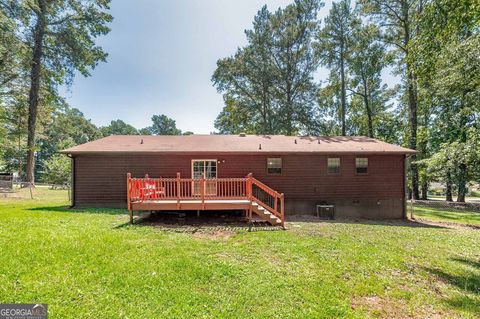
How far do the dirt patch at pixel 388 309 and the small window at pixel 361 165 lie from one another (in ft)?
30.3

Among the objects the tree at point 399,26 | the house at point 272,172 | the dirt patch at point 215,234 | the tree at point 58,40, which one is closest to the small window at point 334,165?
the house at point 272,172

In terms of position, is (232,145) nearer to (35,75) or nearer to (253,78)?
(253,78)

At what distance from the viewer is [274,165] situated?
40.2ft

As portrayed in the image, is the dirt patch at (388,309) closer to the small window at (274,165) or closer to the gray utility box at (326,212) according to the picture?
the gray utility box at (326,212)

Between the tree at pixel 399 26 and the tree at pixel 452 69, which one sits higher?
the tree at pixel 399 26

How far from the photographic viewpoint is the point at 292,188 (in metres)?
12.1

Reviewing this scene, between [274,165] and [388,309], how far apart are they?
881cm

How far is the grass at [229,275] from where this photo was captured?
138 inches

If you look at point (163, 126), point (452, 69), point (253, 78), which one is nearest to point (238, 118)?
point (253, 78)

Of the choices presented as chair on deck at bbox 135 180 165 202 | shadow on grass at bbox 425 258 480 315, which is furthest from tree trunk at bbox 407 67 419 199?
chair on deck at bbox 135 180 165 202

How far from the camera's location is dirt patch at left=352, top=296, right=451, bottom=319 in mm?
3547

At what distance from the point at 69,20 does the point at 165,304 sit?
75.7ft

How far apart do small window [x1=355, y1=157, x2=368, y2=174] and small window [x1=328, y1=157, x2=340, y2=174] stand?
37.5 inches

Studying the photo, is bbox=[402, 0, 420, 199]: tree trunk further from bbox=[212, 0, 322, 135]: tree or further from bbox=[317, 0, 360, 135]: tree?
bbox=[212, 0, 322, 135]: tree
